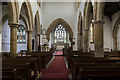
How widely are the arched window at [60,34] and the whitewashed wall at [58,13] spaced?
8303mm

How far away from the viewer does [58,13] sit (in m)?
19.8

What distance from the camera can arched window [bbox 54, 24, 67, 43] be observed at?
28.2 meters

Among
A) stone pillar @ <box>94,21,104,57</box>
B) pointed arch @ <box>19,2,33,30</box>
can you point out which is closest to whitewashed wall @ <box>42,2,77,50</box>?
pointed arch @ <box>19,2,33,30</box>

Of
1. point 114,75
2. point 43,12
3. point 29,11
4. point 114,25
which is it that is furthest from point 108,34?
point 114,75

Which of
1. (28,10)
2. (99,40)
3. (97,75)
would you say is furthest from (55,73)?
(28,10)

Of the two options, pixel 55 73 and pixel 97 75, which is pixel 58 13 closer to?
pixel 55 73

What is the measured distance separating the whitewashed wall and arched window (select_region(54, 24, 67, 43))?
8.30 m

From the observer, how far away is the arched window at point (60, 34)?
28156 millimetres

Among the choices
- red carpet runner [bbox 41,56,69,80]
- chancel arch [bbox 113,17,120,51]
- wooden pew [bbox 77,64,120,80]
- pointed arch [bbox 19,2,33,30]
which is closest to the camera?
wooden pew [bbox 77,64,120,80]

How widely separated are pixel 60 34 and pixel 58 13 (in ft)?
28.9

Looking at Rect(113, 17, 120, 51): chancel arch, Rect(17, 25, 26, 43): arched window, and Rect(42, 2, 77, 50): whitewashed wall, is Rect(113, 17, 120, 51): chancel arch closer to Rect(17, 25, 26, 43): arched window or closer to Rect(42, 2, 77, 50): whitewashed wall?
Rect(42, 2, 77, 50): whitewashed wall

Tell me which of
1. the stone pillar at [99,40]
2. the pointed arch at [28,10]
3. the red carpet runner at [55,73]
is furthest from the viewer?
the pointed arch at [28,10]

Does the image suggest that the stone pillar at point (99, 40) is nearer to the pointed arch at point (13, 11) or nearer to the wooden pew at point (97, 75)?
the pointed arch at point (13, 11)

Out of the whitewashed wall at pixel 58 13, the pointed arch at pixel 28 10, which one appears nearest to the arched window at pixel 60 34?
the whitewashed wall at pixel 58 13
